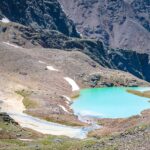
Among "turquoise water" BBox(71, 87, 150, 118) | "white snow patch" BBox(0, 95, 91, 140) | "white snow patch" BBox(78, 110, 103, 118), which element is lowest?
"white snow patch" BBox(0, 95, 91, 140)

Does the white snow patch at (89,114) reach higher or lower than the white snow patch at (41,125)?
higher

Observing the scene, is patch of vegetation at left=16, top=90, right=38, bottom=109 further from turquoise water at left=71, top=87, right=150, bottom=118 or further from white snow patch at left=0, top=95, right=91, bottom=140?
turquoise water at left=71, top=87, right=150, bottom=118

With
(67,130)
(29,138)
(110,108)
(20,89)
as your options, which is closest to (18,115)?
(67,130)

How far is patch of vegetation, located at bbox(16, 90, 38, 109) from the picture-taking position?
14114 centimetres

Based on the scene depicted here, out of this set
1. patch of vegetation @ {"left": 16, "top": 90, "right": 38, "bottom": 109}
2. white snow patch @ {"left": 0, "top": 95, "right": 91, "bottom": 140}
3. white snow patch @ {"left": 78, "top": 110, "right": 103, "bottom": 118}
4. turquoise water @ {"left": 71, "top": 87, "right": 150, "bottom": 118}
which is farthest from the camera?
turquoise water @ {"left": 71, "top": 87, "right": 150, "bottom": 118}

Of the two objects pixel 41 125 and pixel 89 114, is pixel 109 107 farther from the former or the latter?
pixel 41 125

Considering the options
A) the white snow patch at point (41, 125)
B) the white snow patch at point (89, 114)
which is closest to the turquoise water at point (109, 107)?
the white snow patch at point (89, 114)

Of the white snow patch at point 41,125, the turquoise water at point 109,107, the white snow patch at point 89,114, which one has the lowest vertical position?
the white snow patch at point 41,125

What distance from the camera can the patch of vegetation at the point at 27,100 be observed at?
141m

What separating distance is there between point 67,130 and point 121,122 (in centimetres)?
1234

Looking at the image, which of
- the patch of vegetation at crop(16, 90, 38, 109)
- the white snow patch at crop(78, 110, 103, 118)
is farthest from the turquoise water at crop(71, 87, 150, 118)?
the patch of vegetation at crop(16, 90, 38, 109)

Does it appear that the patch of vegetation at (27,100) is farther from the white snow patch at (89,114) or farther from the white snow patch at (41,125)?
the white snow patch at (89,114)

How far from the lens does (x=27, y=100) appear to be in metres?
150

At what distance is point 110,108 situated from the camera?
521 feet
